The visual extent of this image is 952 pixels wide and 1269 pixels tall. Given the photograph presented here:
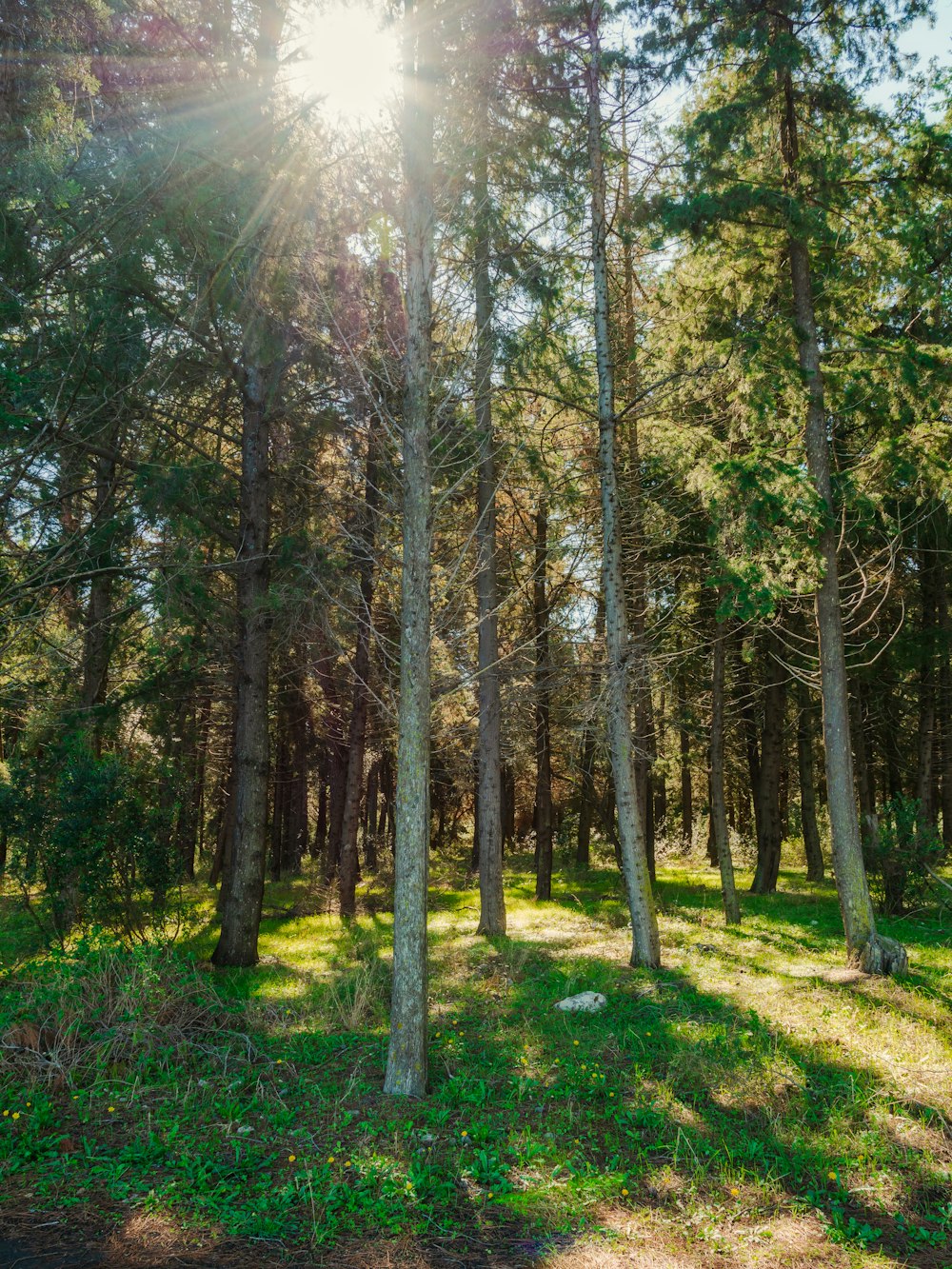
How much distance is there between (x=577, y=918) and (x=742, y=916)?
9.72ft

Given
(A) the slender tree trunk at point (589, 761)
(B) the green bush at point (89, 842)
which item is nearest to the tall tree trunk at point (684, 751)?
(A) the slender tree trunk at point (589, 761)

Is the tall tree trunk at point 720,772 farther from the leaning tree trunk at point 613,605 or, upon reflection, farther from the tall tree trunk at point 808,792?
the tall tree trunk at point 808,792

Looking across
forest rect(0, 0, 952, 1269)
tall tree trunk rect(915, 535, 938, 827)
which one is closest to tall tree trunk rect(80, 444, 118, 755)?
forest rect(0, 0, 952, 1269)

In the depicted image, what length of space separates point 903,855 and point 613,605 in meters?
7.11

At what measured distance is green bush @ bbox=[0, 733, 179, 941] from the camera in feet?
30.7

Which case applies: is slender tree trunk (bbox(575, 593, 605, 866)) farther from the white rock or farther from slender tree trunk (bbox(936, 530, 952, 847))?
slender tree trunk (bbox(936, 530, 952, 847))

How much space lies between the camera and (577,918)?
13820 millimetres

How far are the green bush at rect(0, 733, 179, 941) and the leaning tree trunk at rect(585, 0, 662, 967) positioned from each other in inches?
233

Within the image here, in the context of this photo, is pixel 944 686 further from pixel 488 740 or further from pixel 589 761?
pixel 488 740

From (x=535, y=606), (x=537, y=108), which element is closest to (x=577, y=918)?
(x=535, y=606)

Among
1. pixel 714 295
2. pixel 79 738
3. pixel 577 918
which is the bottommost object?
pixel 577 918

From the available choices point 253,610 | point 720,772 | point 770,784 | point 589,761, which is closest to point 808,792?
point 770,784

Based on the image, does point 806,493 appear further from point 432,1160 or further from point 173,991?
point 173,991

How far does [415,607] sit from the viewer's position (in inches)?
254
